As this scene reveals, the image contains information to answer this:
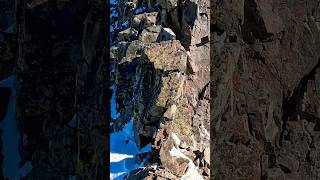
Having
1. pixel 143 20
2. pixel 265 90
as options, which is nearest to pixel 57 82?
pixel 265 90

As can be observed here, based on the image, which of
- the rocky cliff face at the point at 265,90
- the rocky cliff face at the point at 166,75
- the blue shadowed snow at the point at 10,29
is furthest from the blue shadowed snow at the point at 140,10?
the blue shadowed snow at the point at 10,29

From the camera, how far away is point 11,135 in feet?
1.36

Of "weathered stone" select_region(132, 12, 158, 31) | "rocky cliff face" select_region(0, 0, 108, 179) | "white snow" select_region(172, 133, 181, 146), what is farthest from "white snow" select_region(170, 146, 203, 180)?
"rocky cliff face" select_region(0, 0, 108, 179)

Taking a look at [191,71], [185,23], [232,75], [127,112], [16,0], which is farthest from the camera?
[185,23]

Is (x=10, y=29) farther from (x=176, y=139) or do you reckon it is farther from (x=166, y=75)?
(x=176, y=139)

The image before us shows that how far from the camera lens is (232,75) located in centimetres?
71

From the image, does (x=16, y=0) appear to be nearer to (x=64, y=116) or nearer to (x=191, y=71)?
(x=64, y=116)

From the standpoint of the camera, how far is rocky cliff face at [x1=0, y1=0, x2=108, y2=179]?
0.42 m

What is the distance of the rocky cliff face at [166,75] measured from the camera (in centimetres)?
171

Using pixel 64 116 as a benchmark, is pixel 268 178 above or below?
below

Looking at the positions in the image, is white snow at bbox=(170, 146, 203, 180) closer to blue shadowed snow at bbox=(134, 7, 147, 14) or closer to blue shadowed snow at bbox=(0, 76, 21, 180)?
blue shadowed snow at bbox=(134, 7, 147, 14)

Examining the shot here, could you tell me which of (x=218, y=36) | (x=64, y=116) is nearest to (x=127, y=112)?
(x=218, y=36)

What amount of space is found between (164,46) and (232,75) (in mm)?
1637

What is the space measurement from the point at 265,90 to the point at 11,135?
1.34 feet
